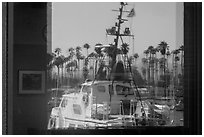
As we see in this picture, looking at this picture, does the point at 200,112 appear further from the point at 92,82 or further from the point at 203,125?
the point at 92,82

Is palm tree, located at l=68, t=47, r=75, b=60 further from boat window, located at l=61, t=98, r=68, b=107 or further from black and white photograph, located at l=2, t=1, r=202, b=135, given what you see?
boat window, located at l=61, t=98, r=68, b=107

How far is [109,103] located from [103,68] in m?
0.16

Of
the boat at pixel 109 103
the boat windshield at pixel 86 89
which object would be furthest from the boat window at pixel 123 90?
the boat windshield at pixel 86 89

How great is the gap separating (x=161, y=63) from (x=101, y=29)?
31 cm

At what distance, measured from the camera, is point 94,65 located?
1.48 metres

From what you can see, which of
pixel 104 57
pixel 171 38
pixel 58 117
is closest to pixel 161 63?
pixel 171 38

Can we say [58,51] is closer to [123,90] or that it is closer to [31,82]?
[31,82]

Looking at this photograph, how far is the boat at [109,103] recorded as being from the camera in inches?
57.9

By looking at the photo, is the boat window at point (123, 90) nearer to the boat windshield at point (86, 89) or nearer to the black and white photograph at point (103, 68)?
the black and white photograph at point (103, 68)

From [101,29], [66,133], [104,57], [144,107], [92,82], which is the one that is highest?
[101,29]

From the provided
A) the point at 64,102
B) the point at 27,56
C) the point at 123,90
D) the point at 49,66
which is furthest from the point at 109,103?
the point at 27,56

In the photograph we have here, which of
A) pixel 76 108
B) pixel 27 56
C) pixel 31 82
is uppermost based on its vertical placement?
pixel 27 56

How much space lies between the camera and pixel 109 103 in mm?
1482

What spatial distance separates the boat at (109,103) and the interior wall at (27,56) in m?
0.08
